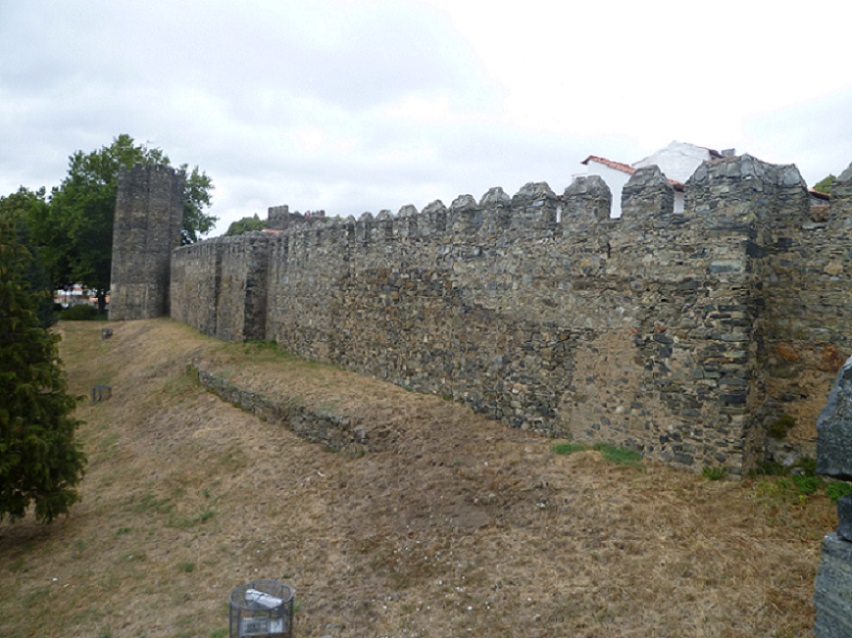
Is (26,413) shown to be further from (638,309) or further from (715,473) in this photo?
(715,473)

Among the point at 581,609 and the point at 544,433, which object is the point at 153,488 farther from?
the point at 581,609

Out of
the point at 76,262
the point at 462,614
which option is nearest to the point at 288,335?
the point at 462,614

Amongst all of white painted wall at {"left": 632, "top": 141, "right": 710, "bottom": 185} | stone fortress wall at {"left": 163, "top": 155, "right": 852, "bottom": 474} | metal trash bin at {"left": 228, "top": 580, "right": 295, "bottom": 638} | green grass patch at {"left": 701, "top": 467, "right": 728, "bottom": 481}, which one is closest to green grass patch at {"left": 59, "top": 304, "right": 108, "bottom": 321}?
stone fortress wall at {"left": 163, "top": 155, "right": 852, "bottom": 474}

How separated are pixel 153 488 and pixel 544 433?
7.25m

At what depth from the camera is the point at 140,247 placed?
32.0 m

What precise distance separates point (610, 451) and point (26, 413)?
9266mm

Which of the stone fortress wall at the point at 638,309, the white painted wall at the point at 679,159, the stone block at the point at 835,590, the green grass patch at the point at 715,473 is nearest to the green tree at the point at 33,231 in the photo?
the stone fortress wall at the point at 638,309

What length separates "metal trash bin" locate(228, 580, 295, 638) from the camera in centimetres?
567

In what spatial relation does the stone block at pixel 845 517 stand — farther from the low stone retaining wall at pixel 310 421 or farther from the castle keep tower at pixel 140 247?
the castle keep tower at pixel 140 247

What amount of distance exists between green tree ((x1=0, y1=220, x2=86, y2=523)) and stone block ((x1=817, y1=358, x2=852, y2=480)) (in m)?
10.4

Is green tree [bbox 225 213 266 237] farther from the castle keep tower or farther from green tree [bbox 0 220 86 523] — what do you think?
green tree [bbox 0 220 86 523]

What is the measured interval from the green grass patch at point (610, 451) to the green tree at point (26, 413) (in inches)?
320

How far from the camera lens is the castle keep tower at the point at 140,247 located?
31891 millimetres

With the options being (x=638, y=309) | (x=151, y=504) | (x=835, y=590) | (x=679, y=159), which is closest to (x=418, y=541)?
(x=638, y=309)
